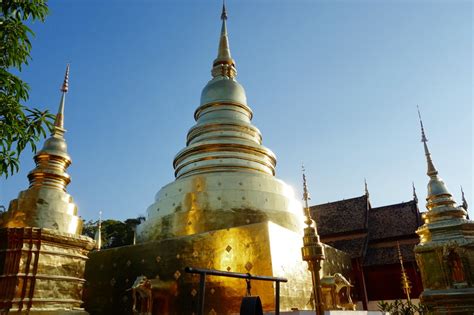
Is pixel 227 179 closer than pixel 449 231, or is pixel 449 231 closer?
pixel 449 231

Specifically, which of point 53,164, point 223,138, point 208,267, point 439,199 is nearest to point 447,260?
point 439,199

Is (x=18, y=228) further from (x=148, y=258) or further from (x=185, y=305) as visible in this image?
(x=185, y=305)

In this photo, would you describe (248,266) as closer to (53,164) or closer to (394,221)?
(53,164)

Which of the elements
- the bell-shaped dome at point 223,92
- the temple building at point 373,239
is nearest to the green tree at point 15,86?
the bell-shaped dome at point 223,92

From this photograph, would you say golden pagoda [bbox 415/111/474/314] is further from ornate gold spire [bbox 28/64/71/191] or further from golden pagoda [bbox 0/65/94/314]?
ornate gold spire [bbox 28/64/71/191]

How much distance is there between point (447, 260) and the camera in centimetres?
877

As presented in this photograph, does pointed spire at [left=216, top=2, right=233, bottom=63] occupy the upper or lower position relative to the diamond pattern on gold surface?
upper

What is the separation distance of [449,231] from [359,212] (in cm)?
780

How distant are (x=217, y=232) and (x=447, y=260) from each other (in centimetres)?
533

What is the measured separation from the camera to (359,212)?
16.9m

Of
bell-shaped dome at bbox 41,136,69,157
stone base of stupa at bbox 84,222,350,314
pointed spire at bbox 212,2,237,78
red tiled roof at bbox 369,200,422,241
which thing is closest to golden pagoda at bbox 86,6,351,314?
stone base of stupa at bbox 84,222,350,314

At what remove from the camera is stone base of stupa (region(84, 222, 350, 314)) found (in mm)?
7207

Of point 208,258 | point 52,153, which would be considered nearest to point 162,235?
point 208,258

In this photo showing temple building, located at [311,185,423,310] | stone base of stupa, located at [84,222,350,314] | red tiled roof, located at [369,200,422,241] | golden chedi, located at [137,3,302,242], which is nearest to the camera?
stone base of stupa, located at [84,222,350,314]
